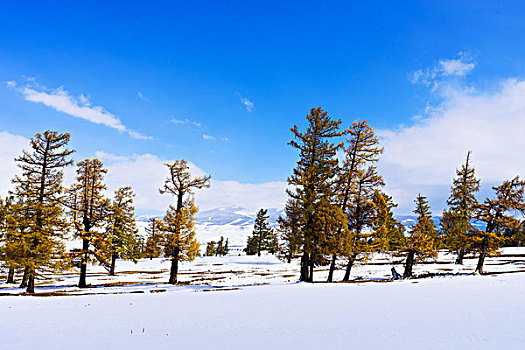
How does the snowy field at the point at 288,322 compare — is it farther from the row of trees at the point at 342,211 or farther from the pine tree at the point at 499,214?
the pine tree at the point at 499,214

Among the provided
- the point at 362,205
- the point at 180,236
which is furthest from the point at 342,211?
the point at 180,236

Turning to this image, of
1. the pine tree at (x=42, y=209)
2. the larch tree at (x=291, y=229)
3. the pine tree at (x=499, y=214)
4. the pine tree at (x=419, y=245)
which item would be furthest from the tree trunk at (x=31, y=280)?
the pine tree at (x=499, y=214)

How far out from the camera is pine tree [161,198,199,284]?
2744cm

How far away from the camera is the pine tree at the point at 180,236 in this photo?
27438 mm

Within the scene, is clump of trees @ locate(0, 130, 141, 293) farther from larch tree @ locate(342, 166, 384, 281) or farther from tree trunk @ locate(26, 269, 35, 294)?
larch tree @ locate(342, 166, 384, 281)

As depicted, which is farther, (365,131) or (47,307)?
(365,131)

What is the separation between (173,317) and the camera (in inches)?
468

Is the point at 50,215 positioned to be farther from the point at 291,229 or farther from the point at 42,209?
the point at 291,229

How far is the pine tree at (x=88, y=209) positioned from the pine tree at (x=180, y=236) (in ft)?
18.6

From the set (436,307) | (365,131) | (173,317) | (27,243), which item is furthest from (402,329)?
(27,243)

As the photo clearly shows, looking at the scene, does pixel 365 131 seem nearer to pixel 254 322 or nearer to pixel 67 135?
pixel 254 322

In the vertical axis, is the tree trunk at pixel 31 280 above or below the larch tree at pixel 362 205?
below

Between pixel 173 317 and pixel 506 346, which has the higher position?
pixel 506 346

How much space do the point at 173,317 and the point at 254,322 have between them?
343 centimetres
